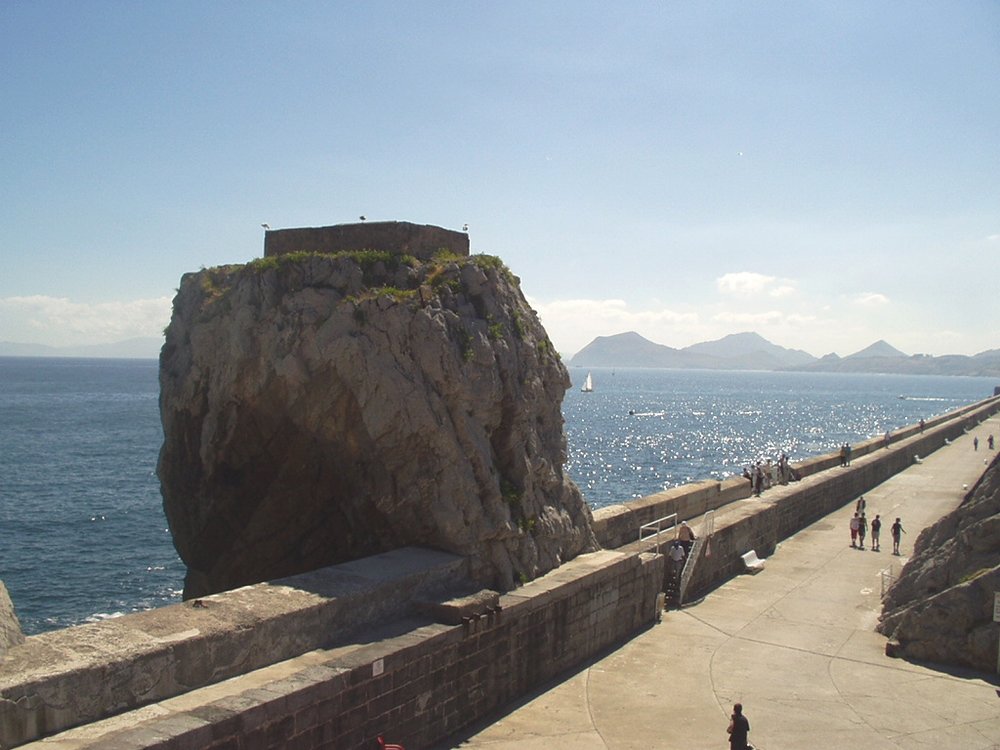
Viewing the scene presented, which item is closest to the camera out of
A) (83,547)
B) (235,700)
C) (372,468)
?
(235,700)

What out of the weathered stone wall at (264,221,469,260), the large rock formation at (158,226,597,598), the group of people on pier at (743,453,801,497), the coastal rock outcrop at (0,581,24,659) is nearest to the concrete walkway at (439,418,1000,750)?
the large rock formation at (158,226,597,598)

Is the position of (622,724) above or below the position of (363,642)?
below

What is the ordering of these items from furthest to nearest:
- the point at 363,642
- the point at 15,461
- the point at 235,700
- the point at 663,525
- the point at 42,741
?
1. the point at 15,461
2. the point at 663,525
3. the point at 363,642
4. the point at 235,700
5. the point at 42,741

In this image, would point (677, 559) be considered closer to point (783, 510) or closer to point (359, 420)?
point (783, 510)

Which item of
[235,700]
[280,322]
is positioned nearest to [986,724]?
[235,700]

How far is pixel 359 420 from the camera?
1082cm

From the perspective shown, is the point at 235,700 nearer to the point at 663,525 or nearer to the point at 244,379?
the point at 244,379

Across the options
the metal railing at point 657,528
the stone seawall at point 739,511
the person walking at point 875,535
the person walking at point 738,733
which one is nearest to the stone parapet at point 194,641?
the person walking at point 738,733

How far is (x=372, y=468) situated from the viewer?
36.0ft

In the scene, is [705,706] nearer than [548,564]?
Yes

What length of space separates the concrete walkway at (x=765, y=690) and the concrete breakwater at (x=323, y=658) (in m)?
0.58

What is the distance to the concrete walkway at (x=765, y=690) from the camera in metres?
9.91

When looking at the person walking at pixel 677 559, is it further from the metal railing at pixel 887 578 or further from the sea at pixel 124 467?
the sea at pixel 124 467

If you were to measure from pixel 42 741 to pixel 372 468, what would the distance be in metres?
5.19
